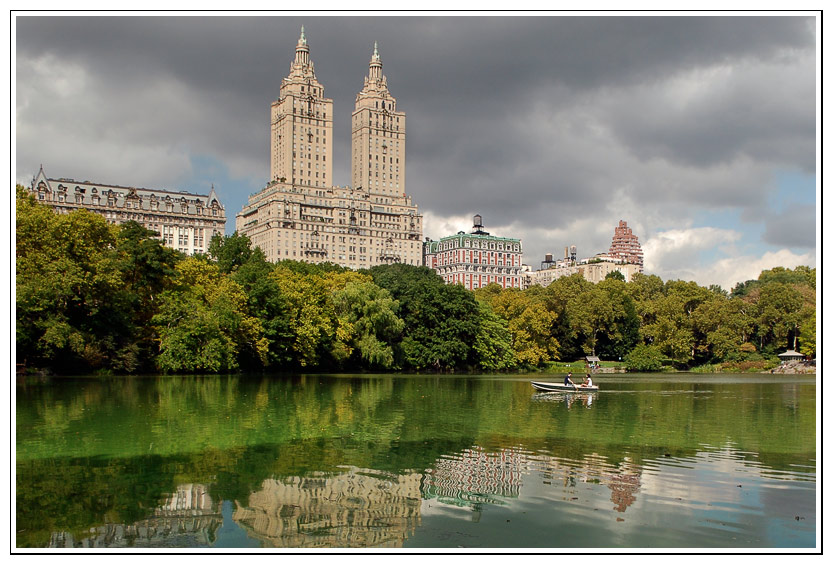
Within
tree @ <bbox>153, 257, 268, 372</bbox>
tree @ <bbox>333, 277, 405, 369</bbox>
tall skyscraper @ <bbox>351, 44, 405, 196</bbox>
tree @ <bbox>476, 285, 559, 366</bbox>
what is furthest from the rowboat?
tall skyscraper @ <bbox>351, 44, 405, 196</bbox>

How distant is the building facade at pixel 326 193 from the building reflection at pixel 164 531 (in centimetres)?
16500

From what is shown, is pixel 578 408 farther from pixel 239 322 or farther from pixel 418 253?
pixel 418 253

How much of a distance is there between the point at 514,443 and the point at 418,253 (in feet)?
571

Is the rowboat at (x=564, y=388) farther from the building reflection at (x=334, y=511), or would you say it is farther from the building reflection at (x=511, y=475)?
the building reflection at (x=334, y=511)

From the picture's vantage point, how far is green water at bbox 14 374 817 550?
11875mm

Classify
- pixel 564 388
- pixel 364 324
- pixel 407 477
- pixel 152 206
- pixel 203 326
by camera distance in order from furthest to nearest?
pixel 152 206 < pixel 364 324 < pixel 203 326 < pixel 564 388 < pixel 407 477

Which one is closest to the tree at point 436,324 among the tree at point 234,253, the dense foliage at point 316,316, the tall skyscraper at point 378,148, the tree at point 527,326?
the dense foliage at point 316,316

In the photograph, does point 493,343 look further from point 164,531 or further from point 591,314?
point 164,531

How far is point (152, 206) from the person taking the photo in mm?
169500

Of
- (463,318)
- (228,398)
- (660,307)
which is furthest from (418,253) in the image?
(228,398)

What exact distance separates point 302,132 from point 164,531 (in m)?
182

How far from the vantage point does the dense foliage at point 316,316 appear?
4644 centimetres

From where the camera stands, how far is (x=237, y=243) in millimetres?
89438

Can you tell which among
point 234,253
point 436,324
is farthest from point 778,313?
point 234,253
